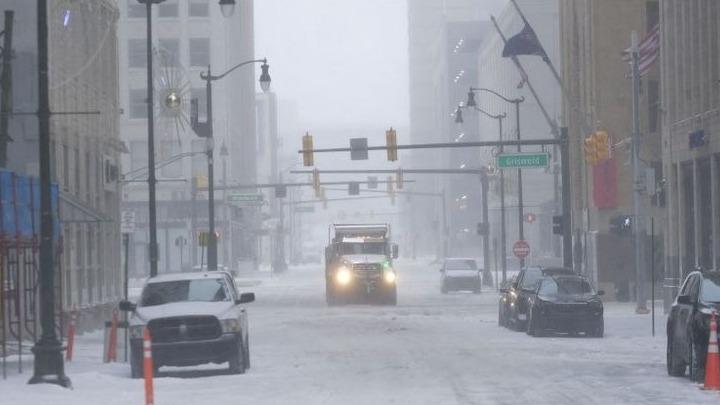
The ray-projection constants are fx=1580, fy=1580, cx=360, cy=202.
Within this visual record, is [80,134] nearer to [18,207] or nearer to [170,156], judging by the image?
[18,207]

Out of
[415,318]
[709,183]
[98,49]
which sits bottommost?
[415,318]

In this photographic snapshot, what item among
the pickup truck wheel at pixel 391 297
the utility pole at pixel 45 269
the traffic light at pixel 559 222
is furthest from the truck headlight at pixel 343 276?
the utility pole at pixel 45 269

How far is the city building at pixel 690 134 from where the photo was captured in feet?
152

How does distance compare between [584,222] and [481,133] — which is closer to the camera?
[584,222]

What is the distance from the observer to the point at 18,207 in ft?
97.1

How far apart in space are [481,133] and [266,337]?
11697cm

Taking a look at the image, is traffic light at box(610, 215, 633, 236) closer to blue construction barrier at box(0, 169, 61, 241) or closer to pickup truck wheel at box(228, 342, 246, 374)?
blue construction barrier at box(0, 169, 61, 241)

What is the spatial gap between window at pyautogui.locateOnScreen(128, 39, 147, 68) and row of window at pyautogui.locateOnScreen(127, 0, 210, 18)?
6.49ft

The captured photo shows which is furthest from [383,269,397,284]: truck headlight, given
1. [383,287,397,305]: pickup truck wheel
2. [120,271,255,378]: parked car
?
[120,271,255,378]: parked car

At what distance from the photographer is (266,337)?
39.5 m

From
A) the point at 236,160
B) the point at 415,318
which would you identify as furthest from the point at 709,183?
the point at 236,160

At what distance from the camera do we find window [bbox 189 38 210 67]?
11681 cm

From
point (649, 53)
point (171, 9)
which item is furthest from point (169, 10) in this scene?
point (649, 53)

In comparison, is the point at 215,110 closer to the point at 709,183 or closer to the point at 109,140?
the point at 109,140
